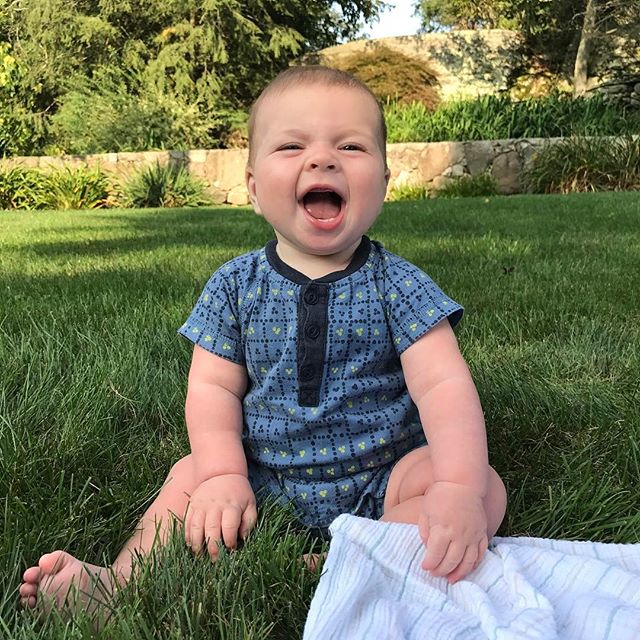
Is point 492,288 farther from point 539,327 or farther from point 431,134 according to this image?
point 431,134

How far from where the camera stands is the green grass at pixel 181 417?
106 cm

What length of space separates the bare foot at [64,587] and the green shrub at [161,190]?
1048 cm

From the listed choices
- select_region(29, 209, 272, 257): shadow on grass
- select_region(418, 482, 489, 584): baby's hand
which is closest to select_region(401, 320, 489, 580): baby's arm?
select_region(418, 482, 489, 584): baby's hand

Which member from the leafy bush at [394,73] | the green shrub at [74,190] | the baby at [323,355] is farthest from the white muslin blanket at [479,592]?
the leafy bush at [394,73]

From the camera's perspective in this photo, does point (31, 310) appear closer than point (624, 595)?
No

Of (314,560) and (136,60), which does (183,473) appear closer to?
(314,560)

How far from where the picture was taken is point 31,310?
2.83 metres

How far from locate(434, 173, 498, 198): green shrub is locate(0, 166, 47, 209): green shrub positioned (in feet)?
20.2

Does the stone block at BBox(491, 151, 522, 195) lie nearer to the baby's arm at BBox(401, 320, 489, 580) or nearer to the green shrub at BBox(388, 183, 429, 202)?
the green shrub at BBox(388, 183, 429, 202)

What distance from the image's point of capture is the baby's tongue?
137 cm

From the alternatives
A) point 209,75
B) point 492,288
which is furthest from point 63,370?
point 209,75

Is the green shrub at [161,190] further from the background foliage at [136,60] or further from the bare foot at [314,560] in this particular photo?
the bare foot at [314,560]

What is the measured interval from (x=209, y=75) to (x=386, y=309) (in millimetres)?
15588

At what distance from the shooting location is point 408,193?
1093 centimetres
